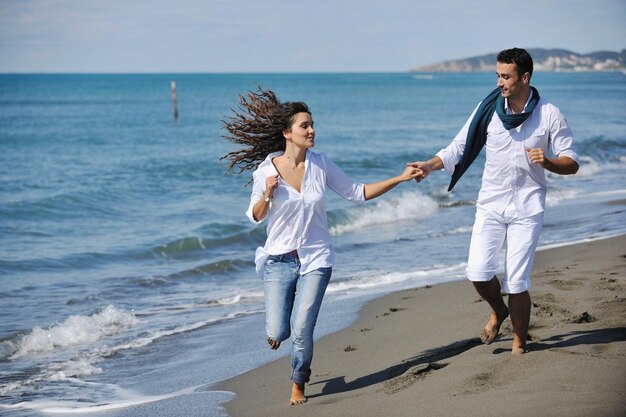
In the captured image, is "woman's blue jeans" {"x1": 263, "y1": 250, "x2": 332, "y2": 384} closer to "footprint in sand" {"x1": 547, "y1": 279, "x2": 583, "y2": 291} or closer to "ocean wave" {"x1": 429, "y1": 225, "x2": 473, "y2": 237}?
"footprint in sand" {"x1": 547, "y1": 279, "x2": 583, "y2": 291}

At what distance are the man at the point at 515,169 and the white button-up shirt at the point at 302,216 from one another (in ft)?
3.03

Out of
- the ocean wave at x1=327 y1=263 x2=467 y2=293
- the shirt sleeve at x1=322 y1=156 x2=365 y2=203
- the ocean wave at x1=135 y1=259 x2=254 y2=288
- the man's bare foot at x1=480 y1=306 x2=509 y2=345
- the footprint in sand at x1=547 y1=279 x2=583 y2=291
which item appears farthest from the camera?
the ocean wave at x1=135 y1=259 x2=254 y2=288

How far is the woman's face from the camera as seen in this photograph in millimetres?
5473

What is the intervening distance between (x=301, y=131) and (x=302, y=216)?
1.90ft

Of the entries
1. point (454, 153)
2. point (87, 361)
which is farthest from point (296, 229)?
point (87, 361)

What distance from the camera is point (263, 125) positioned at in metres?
5.75

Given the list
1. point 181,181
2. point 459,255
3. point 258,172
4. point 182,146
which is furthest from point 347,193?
point 182,146

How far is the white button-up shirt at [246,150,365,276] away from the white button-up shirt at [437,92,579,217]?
1120 millimetres

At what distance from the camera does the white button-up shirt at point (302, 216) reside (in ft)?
17.8

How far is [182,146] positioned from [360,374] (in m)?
30.7

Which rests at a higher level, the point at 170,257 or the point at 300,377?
the point at 300,377

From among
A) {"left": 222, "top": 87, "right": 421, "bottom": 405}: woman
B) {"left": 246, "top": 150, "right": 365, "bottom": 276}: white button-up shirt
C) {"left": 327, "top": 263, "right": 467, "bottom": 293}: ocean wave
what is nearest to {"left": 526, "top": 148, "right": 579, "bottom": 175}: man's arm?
{"left": 222, "top": 87, "right": 421, "bottom": 405}: woman

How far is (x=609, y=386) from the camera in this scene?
14.8ft

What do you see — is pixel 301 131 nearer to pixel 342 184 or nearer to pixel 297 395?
pixel 342 184
